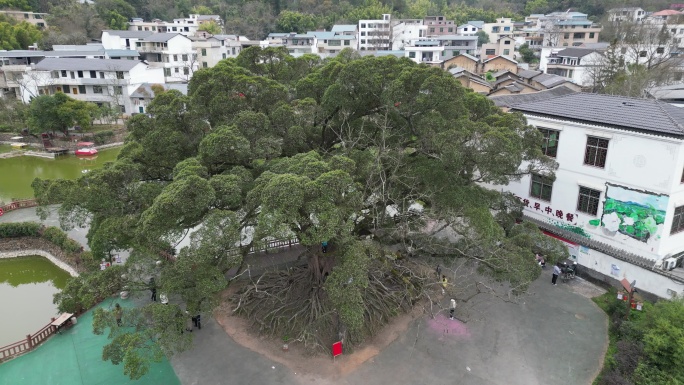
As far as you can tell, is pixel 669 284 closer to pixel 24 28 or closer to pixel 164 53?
→ pixel 164 53

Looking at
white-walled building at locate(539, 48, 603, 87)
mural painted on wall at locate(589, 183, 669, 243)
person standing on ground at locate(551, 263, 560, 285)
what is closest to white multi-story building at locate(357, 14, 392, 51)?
white-walled building at locate(539, 48, 603, 87)

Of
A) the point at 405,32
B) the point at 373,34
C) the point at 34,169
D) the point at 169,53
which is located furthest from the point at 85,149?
the point at 405,32

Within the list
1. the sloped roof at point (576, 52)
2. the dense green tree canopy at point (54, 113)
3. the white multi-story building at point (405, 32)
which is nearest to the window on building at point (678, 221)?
the dense green tree canopy at point (54, 113)

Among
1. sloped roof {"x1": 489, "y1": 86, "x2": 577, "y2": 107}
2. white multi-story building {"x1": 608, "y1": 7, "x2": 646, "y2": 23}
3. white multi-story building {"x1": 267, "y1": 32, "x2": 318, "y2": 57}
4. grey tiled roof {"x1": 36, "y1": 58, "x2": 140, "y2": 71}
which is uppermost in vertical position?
white multi-story building {"x1": 608, "y1": 7, "x2": 646, "y2": 23}

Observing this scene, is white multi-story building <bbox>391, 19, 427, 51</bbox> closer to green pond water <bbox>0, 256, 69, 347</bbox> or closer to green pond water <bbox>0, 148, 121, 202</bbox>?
green pond water <bbox>0, 148, 121, 202</bbox>

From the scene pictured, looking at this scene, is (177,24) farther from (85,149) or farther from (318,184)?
(318,184)

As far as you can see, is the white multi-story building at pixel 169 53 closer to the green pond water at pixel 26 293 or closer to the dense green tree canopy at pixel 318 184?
the green pond water at pixel 26 293

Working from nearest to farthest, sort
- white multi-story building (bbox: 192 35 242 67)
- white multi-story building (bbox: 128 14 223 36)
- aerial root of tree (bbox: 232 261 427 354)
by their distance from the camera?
aerial root of tree (bbox: 232 261 427 354), white multi-story building (bbox: 192 35 242 67), white multi-story building (bbox: 128 14 223 36)
